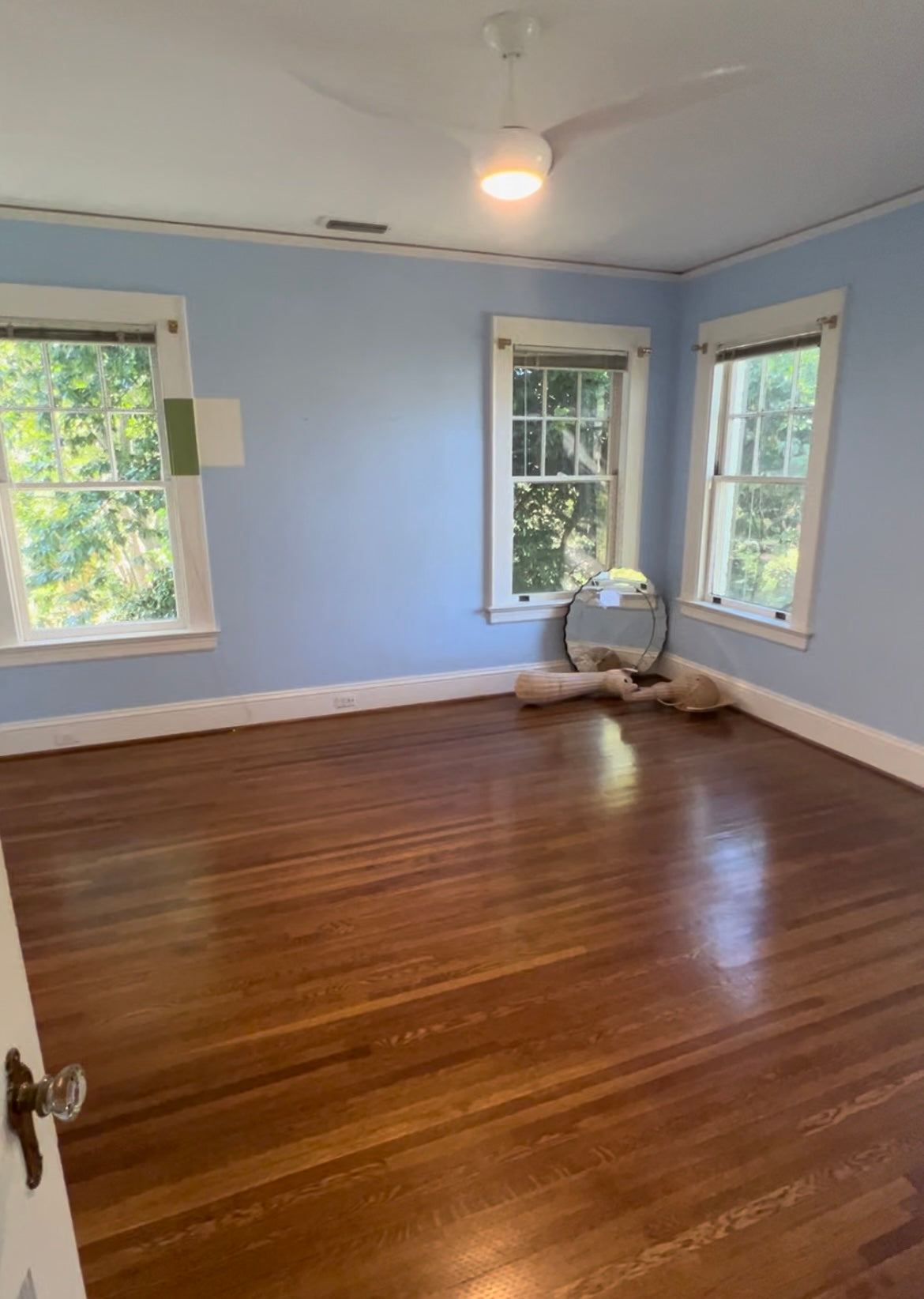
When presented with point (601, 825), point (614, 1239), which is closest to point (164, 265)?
point (601, 825)

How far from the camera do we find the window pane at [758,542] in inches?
159

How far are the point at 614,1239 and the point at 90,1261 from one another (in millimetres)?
992

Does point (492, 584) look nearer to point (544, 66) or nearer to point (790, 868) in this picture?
point (790, 868)

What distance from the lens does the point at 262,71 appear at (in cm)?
214

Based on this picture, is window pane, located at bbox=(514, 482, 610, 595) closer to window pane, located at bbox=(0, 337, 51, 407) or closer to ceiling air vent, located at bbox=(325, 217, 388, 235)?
ceiling air vent, located at bbox=(325, 217, 388, 235)

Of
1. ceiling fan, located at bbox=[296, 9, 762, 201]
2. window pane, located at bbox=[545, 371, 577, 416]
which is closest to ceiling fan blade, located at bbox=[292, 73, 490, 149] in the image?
ceiling fan, located at bbox=[296, 9, 762, 201]

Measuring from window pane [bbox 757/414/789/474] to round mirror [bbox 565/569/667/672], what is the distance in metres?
0.95

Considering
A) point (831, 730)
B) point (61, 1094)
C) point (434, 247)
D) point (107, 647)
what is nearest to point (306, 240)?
point (434, 247)

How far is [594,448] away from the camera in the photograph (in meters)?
4.68

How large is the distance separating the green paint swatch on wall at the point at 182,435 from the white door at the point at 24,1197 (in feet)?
11.0

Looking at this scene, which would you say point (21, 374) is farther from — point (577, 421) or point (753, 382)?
point (753, 382)

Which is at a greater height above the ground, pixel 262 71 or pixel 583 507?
pixel 262 71

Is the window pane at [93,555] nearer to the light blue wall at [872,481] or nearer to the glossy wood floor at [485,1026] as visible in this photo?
the glossy wood floor at [485,1026]

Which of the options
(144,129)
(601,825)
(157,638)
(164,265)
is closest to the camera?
(144,129)
